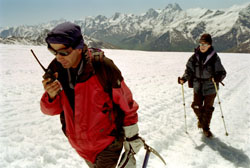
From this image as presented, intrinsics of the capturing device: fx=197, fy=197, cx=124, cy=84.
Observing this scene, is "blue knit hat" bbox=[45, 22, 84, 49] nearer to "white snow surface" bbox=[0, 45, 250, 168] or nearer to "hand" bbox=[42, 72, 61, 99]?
"hand" bbox=[42, 72, 61, 99]

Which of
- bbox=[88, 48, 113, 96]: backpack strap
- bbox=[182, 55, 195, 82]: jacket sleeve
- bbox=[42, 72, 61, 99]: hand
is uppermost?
bbox=[88, 48, 113, 96]: backpack strap

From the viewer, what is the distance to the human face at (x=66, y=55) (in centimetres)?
243

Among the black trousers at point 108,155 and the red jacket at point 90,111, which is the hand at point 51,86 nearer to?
the red jacket at point 90,111

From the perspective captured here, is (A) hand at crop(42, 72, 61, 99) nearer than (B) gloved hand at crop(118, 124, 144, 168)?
Yes

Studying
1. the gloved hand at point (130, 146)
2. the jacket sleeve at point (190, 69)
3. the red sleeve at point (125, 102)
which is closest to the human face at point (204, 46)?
the jacket sleeve at point (190, 69)

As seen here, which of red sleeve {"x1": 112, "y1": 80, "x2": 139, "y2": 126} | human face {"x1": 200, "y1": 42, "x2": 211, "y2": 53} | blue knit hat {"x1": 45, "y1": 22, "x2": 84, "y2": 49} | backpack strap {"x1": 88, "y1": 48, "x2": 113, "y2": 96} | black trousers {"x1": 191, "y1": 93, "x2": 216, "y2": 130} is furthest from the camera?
black trousers {"x1": 191, "y1": 93, "x2": 216, "y2": 130}

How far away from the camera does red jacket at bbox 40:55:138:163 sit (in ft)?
8.45

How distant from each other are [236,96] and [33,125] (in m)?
10.6

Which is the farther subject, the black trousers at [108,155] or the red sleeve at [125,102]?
the black trousers at [108,155]

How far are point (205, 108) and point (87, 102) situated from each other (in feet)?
16.2

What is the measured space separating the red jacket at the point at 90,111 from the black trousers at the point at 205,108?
167 inches

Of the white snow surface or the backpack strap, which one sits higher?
the backpack strap

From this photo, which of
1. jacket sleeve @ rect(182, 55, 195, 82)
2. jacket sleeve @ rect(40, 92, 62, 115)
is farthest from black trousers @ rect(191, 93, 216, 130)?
jacket sleeve @ rect(40, 92, 62, 115)

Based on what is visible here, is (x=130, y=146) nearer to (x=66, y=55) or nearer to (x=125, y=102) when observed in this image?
(x=125, y=102)
